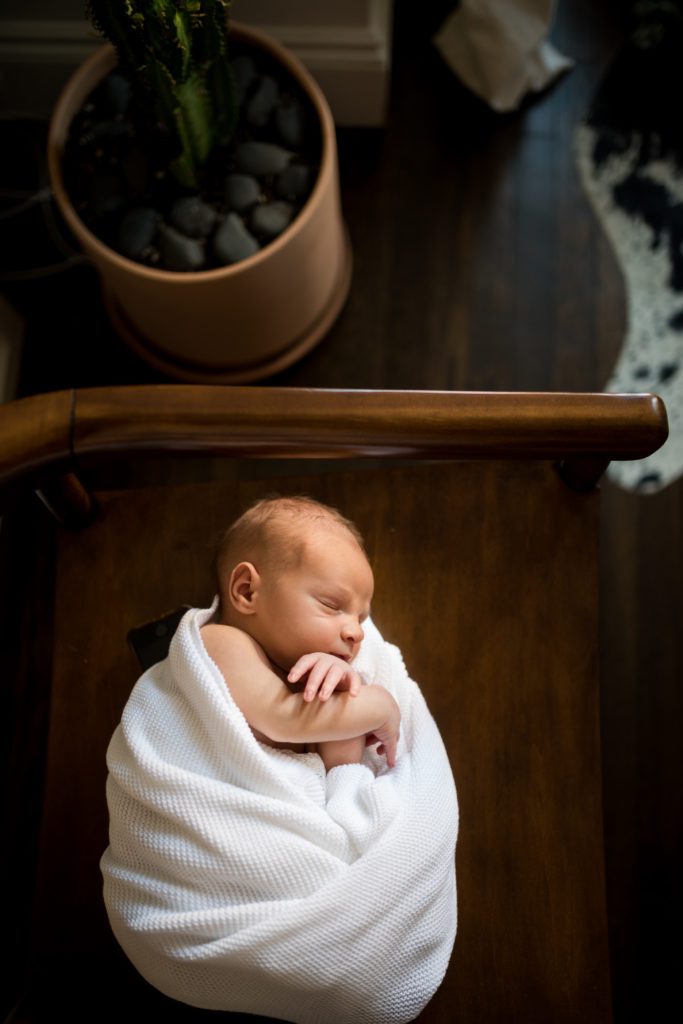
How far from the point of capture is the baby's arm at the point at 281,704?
78 centimetres

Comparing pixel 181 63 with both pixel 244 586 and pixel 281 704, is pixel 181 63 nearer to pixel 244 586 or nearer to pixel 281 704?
pixel 244 586

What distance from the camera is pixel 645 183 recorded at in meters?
1.56

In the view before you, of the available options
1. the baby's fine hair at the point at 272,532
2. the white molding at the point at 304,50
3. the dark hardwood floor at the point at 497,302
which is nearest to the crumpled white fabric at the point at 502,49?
the dark hardwood floor at the point at 497,302

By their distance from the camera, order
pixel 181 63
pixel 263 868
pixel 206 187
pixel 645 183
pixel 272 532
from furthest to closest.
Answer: pixel 645 183, pixel 206 187, pixel 181 63, pixel 272 532, pixel 263 868

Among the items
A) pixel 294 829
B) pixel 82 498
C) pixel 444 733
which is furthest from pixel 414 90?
pixel 294 829

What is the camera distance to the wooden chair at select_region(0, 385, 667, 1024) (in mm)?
770

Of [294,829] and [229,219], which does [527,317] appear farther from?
[294,829]

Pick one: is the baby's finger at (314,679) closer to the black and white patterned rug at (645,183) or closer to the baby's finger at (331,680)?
the baby's finger at (331,680)

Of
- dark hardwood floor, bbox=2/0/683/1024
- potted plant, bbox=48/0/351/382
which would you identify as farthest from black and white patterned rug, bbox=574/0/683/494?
potted plant, bbox=48/0/351/382

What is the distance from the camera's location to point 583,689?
904 mm

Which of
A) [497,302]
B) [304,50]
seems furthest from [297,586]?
[304,50]

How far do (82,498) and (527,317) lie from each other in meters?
0.88

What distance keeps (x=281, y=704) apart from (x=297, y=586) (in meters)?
0.10

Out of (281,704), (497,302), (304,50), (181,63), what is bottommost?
(497,302)
